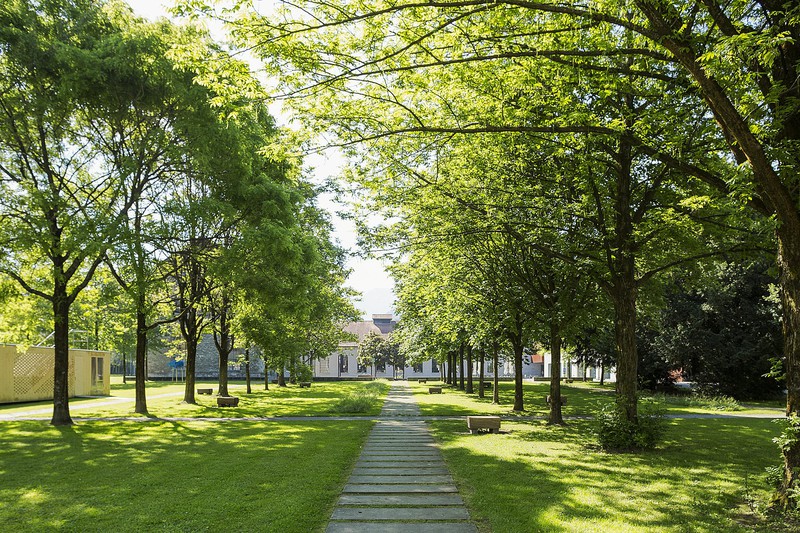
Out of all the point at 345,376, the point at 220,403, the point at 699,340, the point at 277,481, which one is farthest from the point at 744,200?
the point at 345,376

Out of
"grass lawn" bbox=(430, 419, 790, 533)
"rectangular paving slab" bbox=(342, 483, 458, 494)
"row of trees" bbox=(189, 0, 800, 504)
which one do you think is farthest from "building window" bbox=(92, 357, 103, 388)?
"rectangular paving slab" bbox=(342, 483, 458, 494)

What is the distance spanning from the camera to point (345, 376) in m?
82.1

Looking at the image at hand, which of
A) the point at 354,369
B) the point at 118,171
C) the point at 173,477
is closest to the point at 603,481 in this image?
the point at 173,477

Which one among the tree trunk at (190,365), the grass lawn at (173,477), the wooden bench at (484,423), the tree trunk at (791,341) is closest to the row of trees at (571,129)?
the tree trunk at (791,341)

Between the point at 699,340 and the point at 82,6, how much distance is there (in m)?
33.2

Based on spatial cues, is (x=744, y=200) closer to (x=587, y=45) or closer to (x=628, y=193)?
(x=587, y=45)

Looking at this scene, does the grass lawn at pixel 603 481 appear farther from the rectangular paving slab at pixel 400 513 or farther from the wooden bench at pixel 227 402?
the wooden bench at pixel 227 402

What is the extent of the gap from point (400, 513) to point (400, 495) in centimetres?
107

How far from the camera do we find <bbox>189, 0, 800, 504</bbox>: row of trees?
668 cm

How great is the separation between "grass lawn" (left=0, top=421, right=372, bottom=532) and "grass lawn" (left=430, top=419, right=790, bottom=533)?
8.06 feet

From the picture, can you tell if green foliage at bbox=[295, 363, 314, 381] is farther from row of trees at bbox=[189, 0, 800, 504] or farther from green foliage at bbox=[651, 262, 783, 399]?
row of trees at bbox=[189, 0, 800, 504]

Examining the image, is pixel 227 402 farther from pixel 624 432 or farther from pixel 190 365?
pixel 624 432

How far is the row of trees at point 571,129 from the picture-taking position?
668 centimetres

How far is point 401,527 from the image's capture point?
644 centimetres
